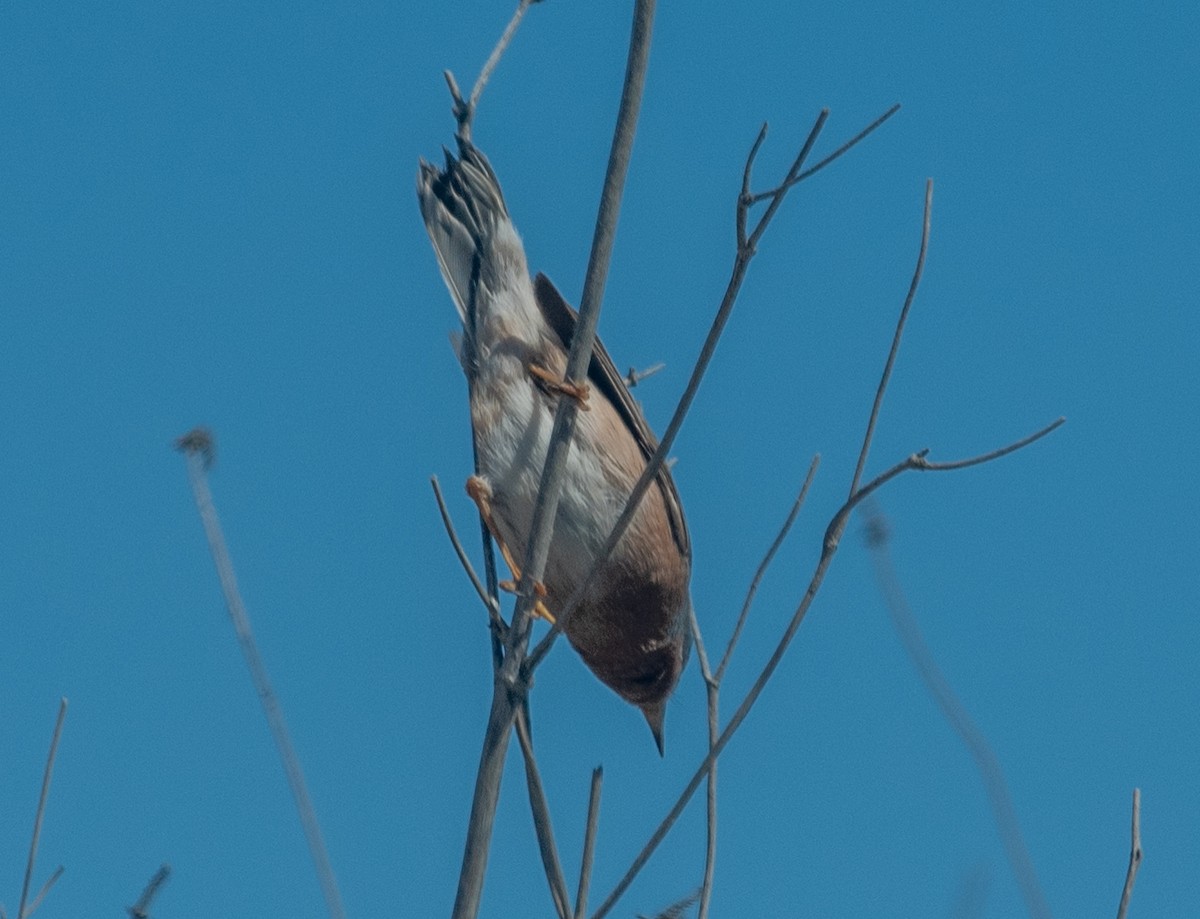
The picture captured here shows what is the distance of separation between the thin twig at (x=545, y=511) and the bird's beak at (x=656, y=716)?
2.86 m

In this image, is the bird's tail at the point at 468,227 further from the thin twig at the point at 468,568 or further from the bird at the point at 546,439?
the thin twig at the point at 468,568

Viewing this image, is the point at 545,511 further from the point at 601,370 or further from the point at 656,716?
the point at 656,716

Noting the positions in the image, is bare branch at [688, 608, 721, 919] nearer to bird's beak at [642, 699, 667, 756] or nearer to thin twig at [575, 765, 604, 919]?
thin twig at [575, 765, 604, 919]

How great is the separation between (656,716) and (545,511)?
3.03 m

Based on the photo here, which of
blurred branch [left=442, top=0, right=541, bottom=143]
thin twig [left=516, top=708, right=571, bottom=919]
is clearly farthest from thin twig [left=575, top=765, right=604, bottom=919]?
blurred branch [left=442, top=0, right=541, bottom=143]

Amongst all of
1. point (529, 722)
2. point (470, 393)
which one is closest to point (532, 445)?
point (470, 393)

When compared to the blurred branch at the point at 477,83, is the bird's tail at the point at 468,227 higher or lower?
higher

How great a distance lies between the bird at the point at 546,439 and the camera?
441 cm

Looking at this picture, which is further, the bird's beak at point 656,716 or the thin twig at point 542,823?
the bird's beak at point 656,716

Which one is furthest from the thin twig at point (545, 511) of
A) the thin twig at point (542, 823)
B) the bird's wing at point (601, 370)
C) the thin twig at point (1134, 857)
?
the bird's wing at point (601, 370)

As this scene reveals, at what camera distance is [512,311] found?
4.61 m

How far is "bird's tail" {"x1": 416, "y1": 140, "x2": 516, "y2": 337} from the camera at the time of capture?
15.2 feet

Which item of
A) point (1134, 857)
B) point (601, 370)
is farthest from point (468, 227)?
point (1134, 857)

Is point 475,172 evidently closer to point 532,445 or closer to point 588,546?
point 532,445
